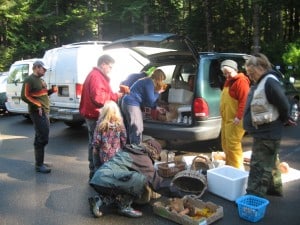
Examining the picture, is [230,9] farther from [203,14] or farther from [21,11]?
[21,11]

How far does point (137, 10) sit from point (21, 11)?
8.78m

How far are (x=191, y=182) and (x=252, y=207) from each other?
119 centimetres

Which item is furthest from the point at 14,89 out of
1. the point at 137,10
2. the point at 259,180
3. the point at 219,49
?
the point at 219,49

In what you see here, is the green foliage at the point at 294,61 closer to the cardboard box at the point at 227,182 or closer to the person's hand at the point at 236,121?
the person's hand at the point at 236,121

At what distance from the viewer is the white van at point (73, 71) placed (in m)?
8.48

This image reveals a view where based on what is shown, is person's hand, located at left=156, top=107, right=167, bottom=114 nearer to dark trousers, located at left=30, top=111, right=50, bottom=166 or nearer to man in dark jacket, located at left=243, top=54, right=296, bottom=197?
dark trousers, located at left=30, top=111, right=50, bottom=166

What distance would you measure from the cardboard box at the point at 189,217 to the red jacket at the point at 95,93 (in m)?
1.60

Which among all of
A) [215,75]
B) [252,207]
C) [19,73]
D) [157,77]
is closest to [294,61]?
[215,75]

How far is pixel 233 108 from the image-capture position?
210 inches

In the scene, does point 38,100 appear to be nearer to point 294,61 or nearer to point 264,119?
point 264,119

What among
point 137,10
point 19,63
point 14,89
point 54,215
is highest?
point 137,10

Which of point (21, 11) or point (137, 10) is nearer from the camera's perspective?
point (137, 10)

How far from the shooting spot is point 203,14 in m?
25.9

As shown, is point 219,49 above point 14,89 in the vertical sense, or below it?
above
